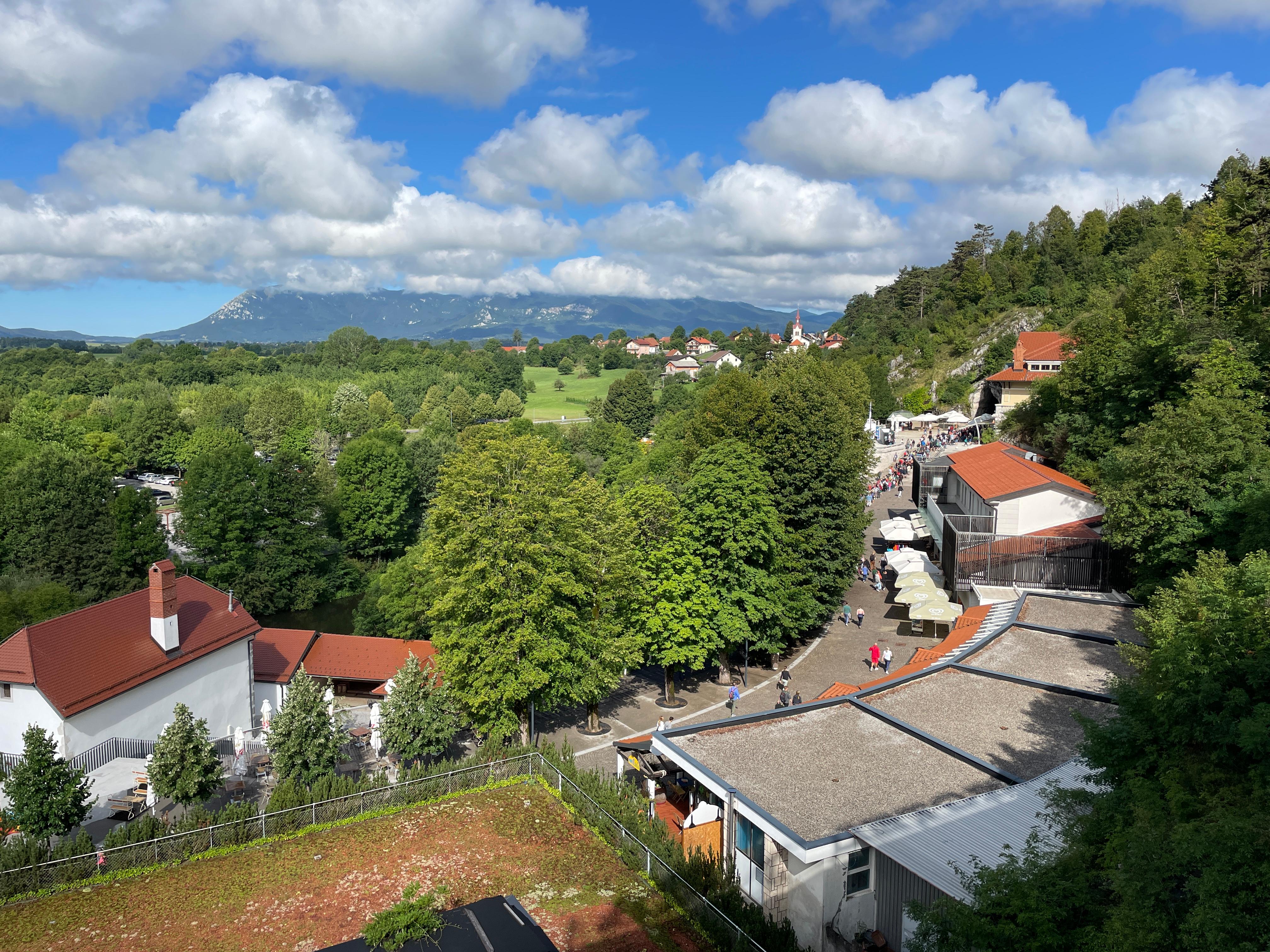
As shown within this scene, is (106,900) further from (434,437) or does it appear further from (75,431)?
(75,431)

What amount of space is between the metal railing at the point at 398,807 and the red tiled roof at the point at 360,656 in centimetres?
1018

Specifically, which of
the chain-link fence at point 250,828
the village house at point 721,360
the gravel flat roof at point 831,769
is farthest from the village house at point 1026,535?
the village house at point 721,360

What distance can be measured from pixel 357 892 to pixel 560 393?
12620cm

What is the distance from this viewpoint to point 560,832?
563 inches

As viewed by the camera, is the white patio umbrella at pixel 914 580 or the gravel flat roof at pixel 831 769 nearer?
the gravel flat roof at pixel 831 769

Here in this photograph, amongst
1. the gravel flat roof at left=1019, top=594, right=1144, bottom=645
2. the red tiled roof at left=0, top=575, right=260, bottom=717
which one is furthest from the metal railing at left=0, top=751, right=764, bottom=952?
the gravel flat roof at left=1019, top=594, right=1144, bottom=645

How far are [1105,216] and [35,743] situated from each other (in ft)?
309

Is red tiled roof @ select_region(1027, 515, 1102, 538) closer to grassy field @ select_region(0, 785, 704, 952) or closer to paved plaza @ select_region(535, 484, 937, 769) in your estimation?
paved plaza @ select_region(535, 484, 937, 769)

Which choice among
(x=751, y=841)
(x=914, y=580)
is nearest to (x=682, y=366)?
(x=914, y=580)

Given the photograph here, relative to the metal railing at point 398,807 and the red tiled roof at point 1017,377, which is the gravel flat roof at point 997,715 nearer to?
the metal railing at point 398,807

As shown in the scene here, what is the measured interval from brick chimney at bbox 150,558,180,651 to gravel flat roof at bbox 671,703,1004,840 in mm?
15089

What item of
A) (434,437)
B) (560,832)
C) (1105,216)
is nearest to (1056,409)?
(560,832)

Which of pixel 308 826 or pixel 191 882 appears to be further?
pixel 308 826

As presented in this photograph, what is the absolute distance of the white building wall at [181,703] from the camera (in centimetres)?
1853
